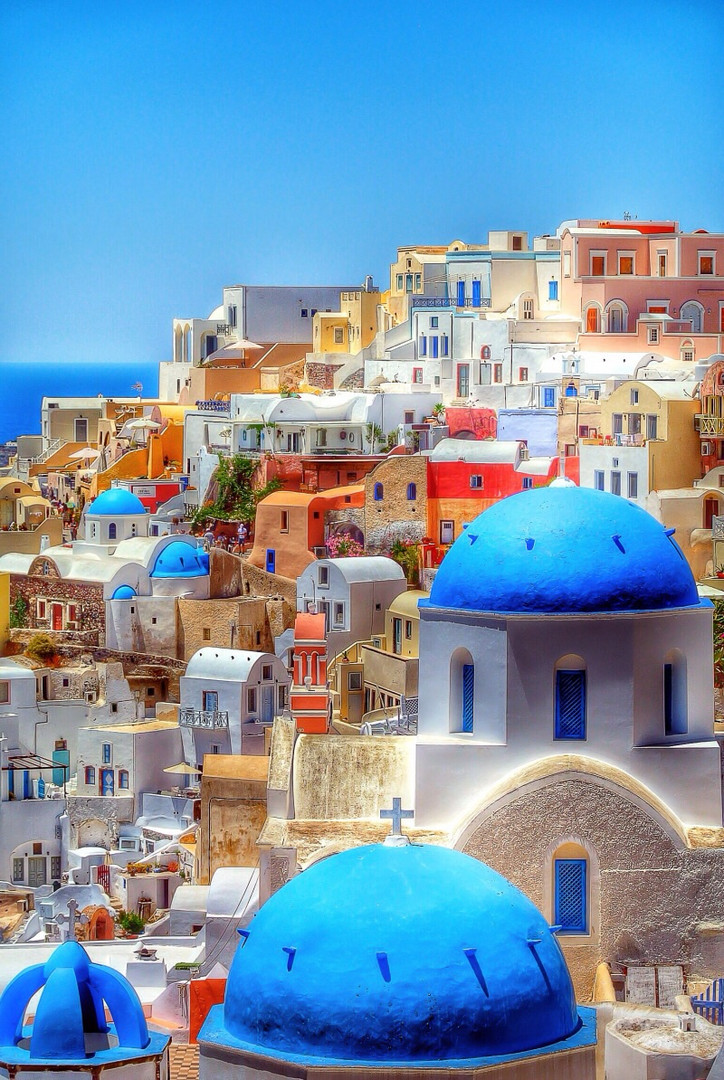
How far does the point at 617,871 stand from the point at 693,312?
27923 millimetres

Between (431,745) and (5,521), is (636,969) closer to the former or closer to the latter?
(431,745)

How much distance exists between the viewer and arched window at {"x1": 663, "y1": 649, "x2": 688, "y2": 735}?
687 inches

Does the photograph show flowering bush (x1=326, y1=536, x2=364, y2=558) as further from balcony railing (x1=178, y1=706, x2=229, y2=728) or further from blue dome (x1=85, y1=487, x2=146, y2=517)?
blue dome (x1=85, y1=487, x2=146, y2=517)

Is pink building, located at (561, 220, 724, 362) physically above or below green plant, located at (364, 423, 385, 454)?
above

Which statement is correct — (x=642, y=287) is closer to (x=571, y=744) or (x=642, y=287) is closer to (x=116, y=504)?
(x=116, y=504)

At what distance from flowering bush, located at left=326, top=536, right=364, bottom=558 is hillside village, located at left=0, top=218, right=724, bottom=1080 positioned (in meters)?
0.09

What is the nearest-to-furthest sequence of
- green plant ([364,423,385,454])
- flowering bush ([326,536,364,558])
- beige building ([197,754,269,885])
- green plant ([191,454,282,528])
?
beige building ([197,754,269,885]) < flowering bush ([326,536,364,558]) < green plant ([191,454,282,528]) < green plant ([364,423,385,454])

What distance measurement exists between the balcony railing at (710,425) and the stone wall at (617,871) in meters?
17.5

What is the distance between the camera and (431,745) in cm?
1720

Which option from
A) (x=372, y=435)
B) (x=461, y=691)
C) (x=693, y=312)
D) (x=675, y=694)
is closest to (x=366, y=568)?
(x=372, y=435)

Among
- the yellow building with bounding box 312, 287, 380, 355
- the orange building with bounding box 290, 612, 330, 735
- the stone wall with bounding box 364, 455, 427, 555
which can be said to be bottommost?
the orange building with bounding box 290, 612, 330, 735

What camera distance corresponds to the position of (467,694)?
17547 millimetres

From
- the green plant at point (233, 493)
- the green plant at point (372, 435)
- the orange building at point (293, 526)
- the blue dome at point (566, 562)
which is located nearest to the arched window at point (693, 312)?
the green plant at point (372, 435)

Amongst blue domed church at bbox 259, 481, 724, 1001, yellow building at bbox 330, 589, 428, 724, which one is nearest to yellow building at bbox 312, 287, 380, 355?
yellow building at bbox 330, 589, 428, 724
